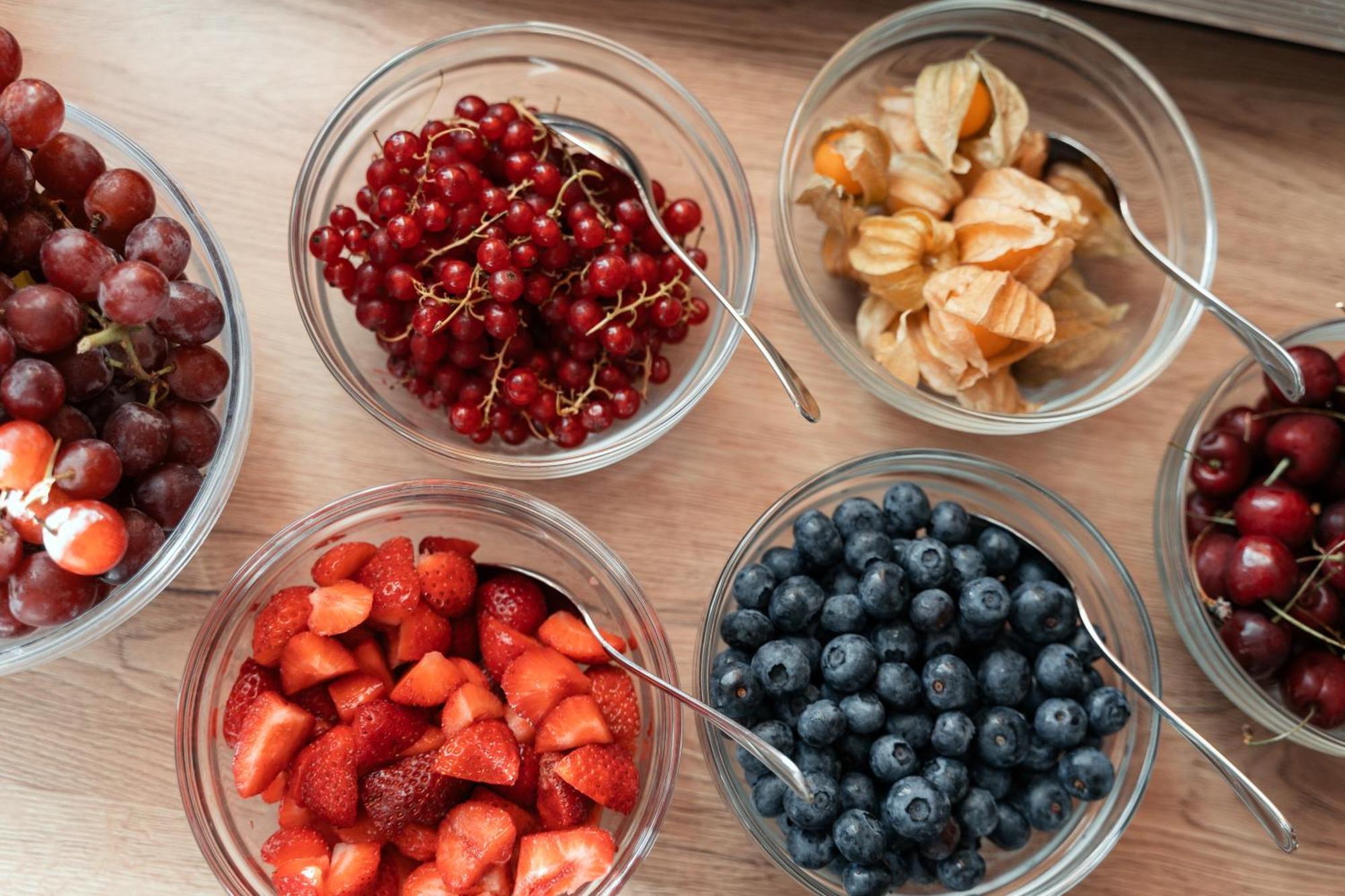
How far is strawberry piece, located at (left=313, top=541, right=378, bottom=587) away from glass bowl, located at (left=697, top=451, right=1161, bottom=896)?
39cm

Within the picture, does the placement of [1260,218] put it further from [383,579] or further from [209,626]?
[209,626]

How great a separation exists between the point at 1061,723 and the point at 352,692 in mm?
751

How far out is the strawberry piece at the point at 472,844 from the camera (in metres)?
1.04

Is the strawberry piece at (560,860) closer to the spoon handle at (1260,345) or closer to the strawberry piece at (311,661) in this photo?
the strawberry piece at (311,661)

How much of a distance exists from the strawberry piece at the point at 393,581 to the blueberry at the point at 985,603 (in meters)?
0.59

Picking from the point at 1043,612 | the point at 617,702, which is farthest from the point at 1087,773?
the point at 617,702

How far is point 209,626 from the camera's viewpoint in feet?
3.68

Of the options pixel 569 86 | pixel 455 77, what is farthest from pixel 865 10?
pixel 455 77

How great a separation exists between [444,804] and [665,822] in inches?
11.2

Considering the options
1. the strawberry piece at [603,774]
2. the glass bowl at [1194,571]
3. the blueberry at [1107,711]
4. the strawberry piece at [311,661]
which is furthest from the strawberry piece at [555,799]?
the glass bowl at [1194,571]

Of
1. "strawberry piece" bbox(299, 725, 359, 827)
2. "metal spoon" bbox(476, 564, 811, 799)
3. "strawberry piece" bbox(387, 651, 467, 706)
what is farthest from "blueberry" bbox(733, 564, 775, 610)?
"strawberry piece" bbox(299, 725, 359, 827)

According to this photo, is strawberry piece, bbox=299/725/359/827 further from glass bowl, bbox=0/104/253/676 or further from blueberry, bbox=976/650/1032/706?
blueberry, bbox=976/650/1032/706

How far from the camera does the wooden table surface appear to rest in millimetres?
1193

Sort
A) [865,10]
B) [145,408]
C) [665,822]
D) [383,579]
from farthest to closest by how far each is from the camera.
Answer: [865,10], [665,822], [383,579], [145,408]
